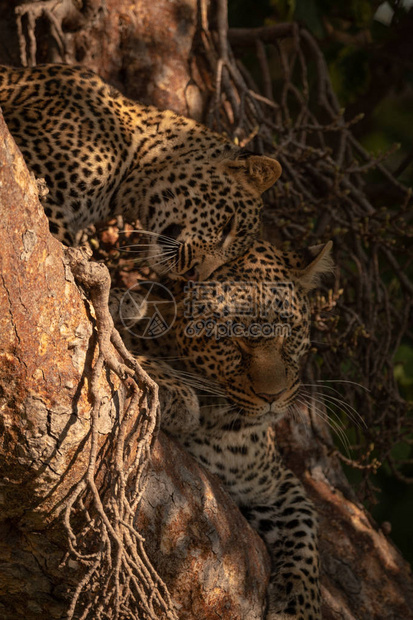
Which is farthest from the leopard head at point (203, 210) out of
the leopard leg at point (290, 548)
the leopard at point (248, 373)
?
the leopard leg at point (290, 548)

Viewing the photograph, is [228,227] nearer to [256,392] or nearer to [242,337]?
[242,337]

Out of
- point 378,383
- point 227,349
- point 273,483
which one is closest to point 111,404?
point 227,349

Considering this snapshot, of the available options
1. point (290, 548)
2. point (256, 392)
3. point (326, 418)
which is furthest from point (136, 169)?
point (290, 548)

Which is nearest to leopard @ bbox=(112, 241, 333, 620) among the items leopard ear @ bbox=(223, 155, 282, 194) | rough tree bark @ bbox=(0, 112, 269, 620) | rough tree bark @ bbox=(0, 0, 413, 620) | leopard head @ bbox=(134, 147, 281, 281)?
leopard head @ bbox=(134, 147, 281, 281)

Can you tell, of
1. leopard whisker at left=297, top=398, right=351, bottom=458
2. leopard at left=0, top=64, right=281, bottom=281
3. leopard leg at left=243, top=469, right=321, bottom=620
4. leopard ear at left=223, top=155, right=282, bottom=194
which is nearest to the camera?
leopard leg at left=243, top=469, right=321, bottom=620

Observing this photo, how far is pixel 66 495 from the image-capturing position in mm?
2693

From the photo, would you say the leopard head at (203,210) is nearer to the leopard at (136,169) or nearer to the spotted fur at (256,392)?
the leopard at (136,169)

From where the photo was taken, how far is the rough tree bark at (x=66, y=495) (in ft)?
7.90

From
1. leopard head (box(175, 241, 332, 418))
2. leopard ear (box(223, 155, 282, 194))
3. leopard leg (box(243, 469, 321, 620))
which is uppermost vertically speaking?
leopard ear (box(223, 155, 282, 194))

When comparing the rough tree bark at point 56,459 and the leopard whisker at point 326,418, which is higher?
the rough tree bark at point 56,459

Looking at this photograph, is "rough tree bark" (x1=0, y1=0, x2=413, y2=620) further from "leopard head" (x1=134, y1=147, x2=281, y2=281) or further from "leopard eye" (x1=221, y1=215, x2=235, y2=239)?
"leopard eye" (x1=221, y1=215, x2=235, y2=239)

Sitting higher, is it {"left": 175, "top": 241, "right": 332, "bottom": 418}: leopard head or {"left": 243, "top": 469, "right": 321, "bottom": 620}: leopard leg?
{"left": 175, "top": 241, "right": 332, "bottom": 418}: leopard head

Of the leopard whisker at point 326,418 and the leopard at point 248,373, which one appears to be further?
the leopard whisker at point 326,418

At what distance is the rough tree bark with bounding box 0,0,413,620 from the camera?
2.41 m
